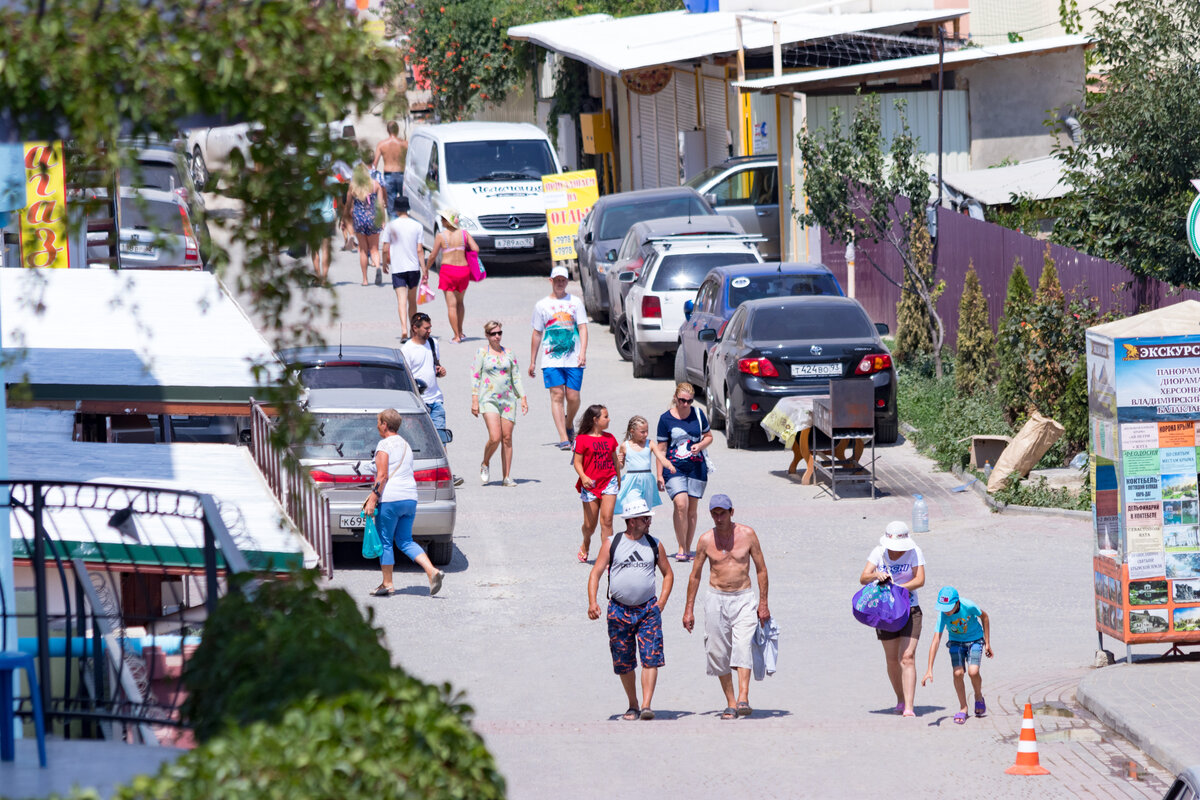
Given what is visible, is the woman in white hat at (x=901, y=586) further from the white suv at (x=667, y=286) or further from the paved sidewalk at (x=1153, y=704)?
the white suv at (x=667, y=286)

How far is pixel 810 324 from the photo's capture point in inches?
770

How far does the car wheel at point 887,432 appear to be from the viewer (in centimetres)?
1975

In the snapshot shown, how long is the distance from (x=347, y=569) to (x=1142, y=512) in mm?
7095

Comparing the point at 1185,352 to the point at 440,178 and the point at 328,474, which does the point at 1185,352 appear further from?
the point at 440,178

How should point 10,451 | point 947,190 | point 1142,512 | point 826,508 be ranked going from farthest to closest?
point 947,190 < point 826,508 < point 1142,512 < point 10,451

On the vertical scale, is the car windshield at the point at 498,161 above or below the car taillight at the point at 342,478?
above

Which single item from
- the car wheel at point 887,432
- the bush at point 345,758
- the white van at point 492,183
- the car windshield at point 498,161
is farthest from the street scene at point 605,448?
the car windshield at point 498,161

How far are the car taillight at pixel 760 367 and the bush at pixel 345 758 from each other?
14850 mm

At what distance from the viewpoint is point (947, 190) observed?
2544 cm

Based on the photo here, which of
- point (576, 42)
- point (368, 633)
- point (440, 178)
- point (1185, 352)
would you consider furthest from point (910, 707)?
point (576, 42)

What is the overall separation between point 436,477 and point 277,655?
394 inches

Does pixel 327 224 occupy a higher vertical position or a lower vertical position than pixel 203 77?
lower

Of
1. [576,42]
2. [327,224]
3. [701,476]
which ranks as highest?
[576,42]

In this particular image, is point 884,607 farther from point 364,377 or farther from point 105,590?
point 364,377
